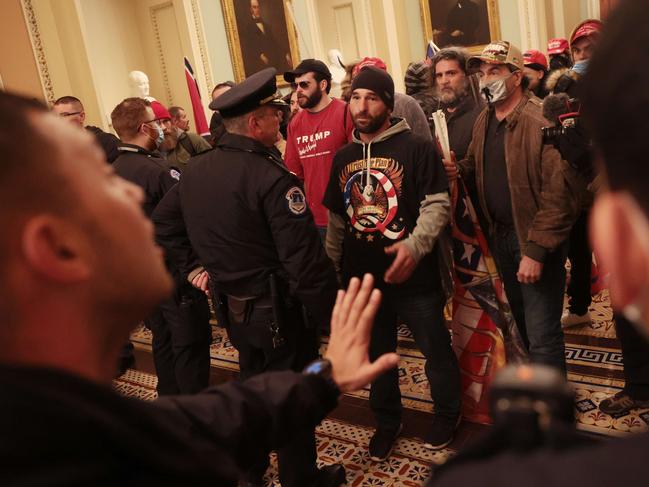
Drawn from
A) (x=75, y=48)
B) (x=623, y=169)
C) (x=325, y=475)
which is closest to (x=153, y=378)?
(x=325, y=475)

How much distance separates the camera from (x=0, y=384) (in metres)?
0.66

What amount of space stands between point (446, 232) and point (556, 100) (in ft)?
2.42

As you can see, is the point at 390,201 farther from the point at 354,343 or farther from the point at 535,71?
the point at 535,71

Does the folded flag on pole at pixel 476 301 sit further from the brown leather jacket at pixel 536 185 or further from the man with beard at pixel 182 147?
the man with beard at pixel 182 147

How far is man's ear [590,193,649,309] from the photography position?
1.87 feet

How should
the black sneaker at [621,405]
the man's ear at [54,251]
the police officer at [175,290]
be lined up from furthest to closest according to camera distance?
the police officer at [175,290]
the black sneaker at [621,405]
the man's ear at [54,251]

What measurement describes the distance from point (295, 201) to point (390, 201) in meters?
0.47

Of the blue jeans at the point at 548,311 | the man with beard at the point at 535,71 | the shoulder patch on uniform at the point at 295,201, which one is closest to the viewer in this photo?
the shoulder patch on uniform at the point at 295,201

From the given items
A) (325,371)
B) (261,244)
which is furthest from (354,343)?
(261,244)

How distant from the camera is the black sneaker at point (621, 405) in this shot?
2.66 m

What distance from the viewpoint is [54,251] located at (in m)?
0.77

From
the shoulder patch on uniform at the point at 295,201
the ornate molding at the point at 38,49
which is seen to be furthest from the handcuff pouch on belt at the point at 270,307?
the ornate molding at the point at 38,49

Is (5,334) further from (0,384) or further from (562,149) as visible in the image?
(562,149)

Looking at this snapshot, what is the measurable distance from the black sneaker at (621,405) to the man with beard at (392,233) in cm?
68
